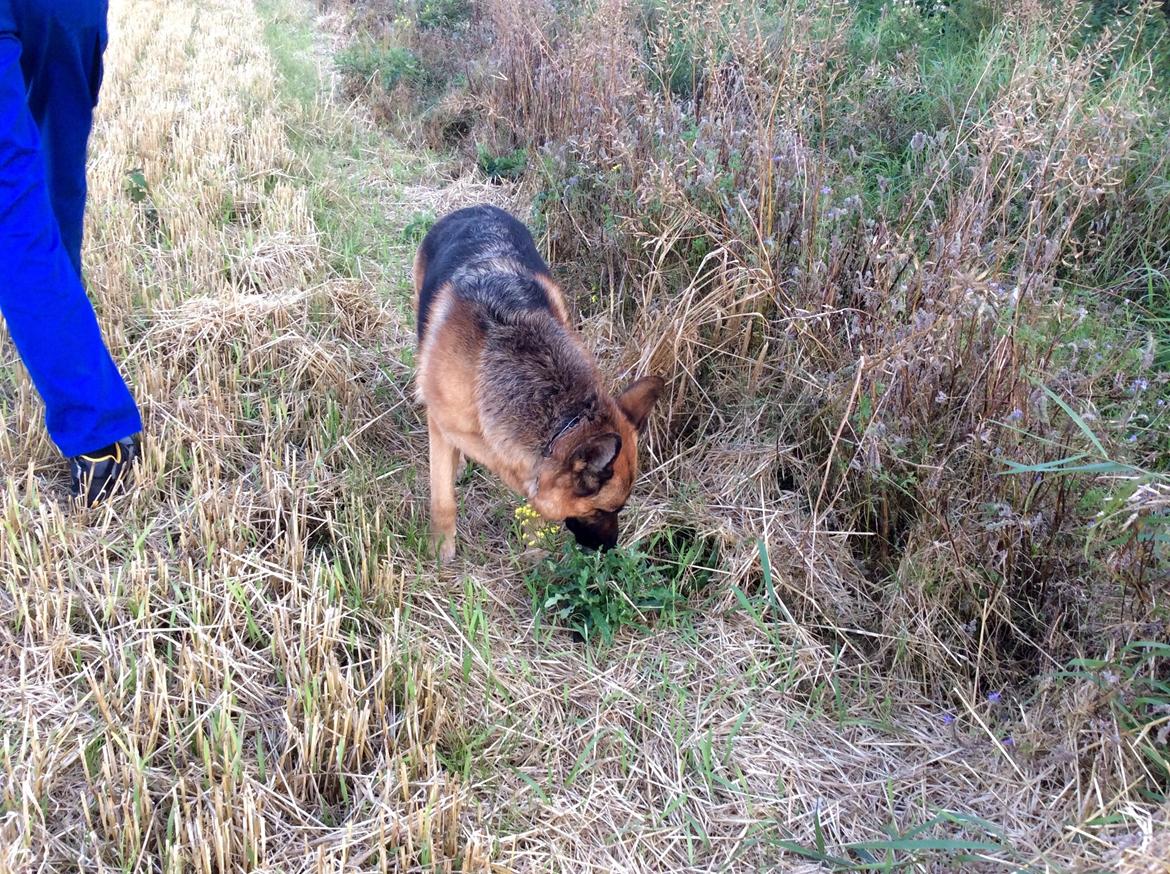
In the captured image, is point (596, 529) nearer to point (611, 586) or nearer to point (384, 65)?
point (611, 586)

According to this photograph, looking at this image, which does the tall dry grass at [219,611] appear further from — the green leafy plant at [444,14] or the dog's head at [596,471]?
the green leafy plant at [444,14]

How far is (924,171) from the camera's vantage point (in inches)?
163

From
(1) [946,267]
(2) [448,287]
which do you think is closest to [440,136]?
(2) [448,287]

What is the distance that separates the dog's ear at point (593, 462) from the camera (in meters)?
2.85

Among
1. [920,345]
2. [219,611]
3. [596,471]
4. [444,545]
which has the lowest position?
[444,545]

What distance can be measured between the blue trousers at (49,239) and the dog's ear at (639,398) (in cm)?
208

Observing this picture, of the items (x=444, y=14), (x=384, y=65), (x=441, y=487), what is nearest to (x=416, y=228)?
(x=441, y=487)

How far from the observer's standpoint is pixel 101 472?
3209 millimetres

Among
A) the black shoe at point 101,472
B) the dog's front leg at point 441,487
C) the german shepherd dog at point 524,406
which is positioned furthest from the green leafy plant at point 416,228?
the black shoe at point 101,472

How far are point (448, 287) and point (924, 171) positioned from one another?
8.50 ft

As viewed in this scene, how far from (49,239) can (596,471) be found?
2.28 metres

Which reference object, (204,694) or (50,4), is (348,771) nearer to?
(204,694)

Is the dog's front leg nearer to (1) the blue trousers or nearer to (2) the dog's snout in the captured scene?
(2) the dog's snout

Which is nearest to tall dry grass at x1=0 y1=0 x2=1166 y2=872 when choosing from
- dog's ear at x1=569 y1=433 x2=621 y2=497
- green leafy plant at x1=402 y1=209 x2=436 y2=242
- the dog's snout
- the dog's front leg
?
the dog's front leg
